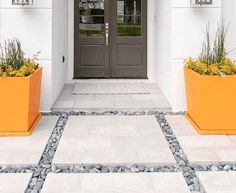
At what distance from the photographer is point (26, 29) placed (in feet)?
19.4

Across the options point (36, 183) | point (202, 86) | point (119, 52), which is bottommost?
point (36, 183)

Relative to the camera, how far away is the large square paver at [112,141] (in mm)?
4113

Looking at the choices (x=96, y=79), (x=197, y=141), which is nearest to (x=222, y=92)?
(x=197, y=141)

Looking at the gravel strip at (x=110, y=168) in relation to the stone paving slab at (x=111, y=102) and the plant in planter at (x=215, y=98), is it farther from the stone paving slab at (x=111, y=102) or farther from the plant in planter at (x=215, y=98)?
the stone paving slab at (x=111, y=102)

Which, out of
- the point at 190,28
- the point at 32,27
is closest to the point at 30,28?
the point at 32,27

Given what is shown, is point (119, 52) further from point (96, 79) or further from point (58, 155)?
point (58, 155)

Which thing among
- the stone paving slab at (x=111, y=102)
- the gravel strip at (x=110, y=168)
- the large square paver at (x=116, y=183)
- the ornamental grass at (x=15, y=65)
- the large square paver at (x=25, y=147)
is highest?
the ornamental grass at (x=15, y=65)

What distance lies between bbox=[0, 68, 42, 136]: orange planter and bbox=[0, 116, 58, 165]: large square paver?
13 cm

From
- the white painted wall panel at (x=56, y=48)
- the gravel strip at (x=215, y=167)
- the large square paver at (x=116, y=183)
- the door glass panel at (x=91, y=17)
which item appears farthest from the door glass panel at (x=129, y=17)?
the large square paver at (x=116, y=183)

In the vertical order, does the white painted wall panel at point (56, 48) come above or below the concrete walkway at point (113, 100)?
above

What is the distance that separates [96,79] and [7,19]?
9.69ft

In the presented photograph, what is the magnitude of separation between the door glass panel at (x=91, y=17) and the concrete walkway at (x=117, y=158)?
347cm

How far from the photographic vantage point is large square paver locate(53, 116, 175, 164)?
13.5 feet

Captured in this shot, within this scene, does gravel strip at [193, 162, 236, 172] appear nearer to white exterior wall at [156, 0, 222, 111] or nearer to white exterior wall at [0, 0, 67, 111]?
white exterior wall at [156, 0, 222, 111]
